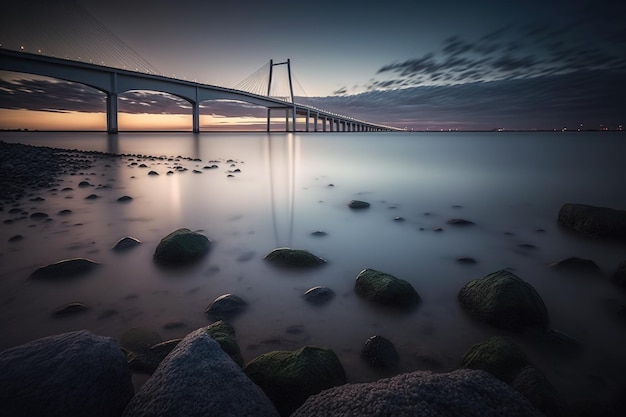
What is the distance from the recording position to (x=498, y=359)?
68.7 inches

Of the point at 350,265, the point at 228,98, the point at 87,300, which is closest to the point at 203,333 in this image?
the point at 87,300

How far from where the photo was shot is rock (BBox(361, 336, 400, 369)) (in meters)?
1.96

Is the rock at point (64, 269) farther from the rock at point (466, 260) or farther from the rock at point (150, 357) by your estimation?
the rock at point (466, 260)

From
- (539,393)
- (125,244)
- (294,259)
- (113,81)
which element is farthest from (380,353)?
(113,81)

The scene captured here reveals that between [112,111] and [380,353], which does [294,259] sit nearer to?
[380,353]

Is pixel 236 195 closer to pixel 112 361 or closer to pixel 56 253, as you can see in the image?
pixel 56 253

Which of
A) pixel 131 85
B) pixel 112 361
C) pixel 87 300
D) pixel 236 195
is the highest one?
pixel 131 85

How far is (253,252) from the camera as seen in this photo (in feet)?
12.8

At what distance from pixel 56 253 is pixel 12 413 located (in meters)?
3.06

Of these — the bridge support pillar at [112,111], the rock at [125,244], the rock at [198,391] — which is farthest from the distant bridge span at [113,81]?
the rock at [198,391]

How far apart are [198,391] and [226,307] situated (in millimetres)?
1315

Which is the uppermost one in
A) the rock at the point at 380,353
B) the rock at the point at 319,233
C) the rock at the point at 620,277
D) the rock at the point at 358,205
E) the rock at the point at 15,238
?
the rock at the point at 358,205

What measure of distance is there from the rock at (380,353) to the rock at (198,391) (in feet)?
2.81

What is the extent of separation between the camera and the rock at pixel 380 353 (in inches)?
77.2
